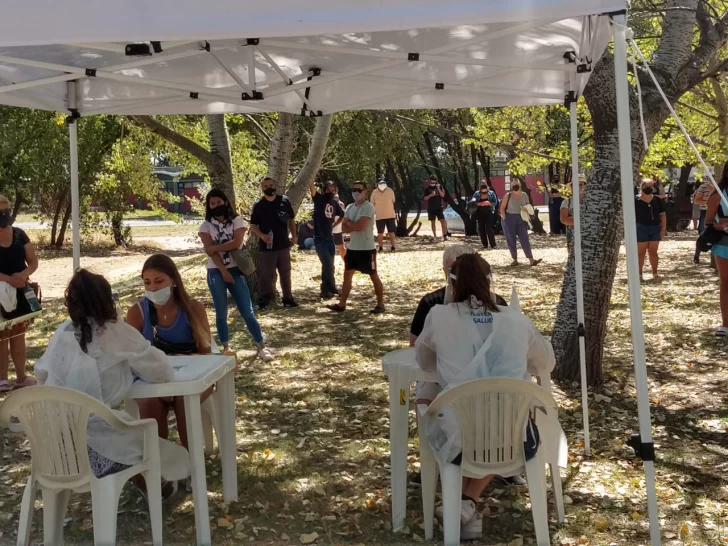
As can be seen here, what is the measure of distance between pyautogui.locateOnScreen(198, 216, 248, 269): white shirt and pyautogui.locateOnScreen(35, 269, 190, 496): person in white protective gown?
3.29 metres

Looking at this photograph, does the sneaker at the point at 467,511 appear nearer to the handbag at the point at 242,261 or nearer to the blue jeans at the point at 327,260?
the handbag at the point at 242,261

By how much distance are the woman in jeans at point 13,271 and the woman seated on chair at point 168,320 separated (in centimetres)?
212

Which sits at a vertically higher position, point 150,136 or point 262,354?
point 150,136

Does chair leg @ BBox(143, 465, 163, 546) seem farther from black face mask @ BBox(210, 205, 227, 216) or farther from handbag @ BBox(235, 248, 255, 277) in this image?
black face mask @ BBox(210, 205, 227, 216)

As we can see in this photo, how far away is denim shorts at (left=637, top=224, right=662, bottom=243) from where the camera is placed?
1119 centimetres

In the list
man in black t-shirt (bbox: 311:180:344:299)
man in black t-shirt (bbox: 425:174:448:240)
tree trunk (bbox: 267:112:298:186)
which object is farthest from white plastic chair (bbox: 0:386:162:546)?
man in black t-shirt (bbox: 425:174:448:240)

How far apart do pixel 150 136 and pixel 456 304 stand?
13.5 metres

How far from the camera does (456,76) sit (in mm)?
5824

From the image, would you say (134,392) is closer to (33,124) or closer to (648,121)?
(648,121)

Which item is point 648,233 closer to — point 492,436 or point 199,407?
point 492,436

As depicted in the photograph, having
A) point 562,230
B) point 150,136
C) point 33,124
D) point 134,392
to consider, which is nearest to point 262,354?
point 134,392

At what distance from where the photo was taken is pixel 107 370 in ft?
11.2

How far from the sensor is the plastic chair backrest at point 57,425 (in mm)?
3135

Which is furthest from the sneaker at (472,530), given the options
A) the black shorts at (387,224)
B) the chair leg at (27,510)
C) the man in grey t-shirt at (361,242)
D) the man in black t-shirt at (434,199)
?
the man in black t-shirt at (434,199)
